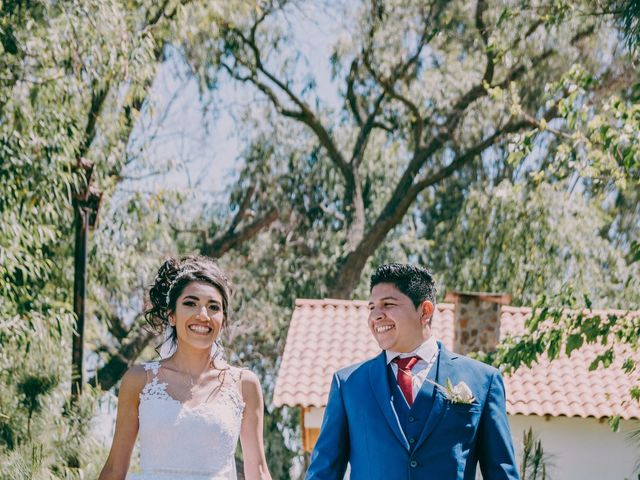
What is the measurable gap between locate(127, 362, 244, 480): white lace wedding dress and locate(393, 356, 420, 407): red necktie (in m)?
0.78

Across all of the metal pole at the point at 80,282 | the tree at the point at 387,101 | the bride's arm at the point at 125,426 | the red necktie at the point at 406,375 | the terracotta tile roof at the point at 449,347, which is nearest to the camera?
the red necktie at the point at 406,375

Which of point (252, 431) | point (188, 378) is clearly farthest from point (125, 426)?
point (252, 431)

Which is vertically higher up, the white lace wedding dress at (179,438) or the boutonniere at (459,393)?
the boutonniere at (459,393)

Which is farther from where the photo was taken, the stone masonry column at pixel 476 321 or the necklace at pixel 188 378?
the stone masonry column at pixel 476 321

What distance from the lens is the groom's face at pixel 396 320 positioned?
4047 mm

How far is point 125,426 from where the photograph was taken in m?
4.35

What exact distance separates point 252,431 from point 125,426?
0.51 m

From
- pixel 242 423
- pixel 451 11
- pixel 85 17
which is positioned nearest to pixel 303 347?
pixel 85 17

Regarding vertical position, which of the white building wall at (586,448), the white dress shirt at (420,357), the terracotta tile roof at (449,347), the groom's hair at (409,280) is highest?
the terracotta tile roof at (449,347)

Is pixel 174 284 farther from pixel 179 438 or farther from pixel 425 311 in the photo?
pixel 425 311

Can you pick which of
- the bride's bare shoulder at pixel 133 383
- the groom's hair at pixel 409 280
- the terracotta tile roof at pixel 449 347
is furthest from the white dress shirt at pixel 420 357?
the terracotta tile roof at pixel 449 347

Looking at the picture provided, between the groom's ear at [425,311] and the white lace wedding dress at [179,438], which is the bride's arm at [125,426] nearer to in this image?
the white lace wedding dress at [179,438]

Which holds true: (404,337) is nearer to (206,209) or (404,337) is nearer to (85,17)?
(85,17)

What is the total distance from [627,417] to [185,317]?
29.5 feet
